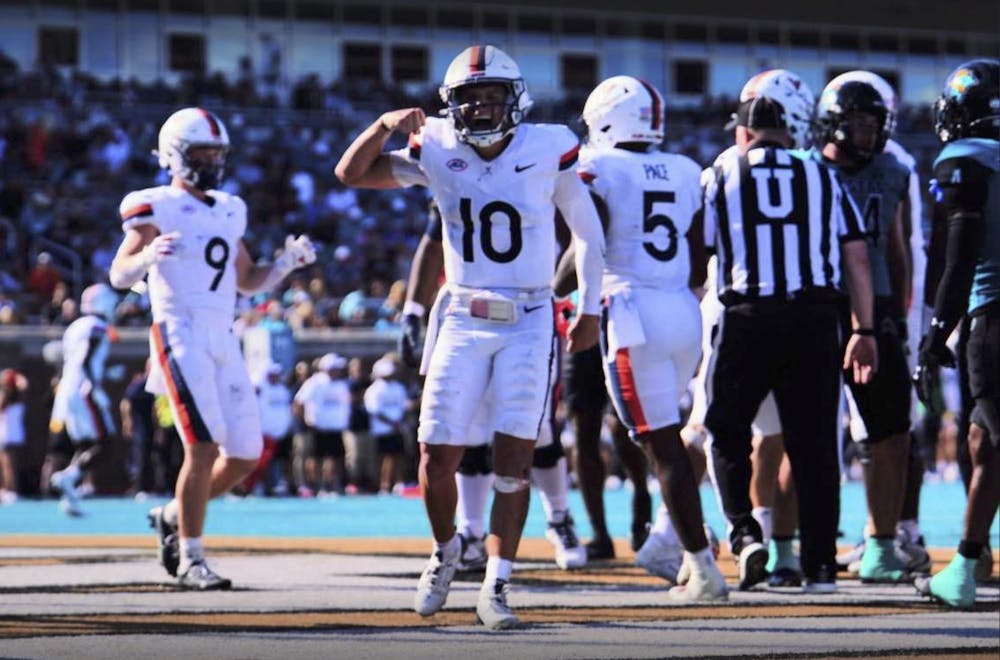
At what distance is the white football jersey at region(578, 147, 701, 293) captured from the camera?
8.45m

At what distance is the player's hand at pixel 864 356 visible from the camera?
27.0 ft

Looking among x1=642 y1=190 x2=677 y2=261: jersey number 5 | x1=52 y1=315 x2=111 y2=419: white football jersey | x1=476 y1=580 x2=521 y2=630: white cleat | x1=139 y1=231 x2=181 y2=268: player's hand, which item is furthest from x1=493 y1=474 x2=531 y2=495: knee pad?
x1=52 y1=315 x2=111 y2=419: white football jersey

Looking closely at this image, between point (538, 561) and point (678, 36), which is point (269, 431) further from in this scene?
point (678, 36)

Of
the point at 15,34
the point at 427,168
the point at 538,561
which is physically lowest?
the point at 538,561

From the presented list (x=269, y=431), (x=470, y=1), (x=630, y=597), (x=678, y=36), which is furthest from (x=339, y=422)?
(x=678, y=36)

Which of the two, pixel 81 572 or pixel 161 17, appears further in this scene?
pixel 161 17

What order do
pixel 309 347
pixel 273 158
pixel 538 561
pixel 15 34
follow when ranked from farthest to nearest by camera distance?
A: pixel 15 34 < pixel 273 158 < pixel 309 347 < pixel 538 561

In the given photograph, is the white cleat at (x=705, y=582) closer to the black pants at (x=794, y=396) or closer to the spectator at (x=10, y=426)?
the black pants at (x=794, y=396)

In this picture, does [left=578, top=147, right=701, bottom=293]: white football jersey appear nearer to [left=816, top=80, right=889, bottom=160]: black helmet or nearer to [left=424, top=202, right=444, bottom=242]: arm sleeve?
[left=424, top=202, right=444, bottom=242]: arm sleeve

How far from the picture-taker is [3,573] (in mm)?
10039

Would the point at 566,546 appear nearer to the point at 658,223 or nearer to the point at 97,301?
the point at 658,223

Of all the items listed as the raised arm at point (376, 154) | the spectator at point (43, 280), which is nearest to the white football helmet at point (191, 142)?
the raised arm at point (376, 154)

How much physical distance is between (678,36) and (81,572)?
126 ft

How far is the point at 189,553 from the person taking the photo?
905 centimetres
